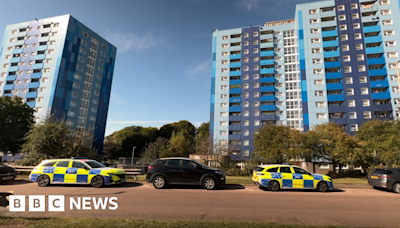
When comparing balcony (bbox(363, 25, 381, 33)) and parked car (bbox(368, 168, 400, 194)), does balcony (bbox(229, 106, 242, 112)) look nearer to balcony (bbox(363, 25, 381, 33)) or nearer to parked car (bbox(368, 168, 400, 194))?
balcony (bbox(363, 25, 381, 33))

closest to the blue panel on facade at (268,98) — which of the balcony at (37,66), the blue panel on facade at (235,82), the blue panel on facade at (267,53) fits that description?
the blue panel on facade at (235,82)

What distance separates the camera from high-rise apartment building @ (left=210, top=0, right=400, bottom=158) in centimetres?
5047

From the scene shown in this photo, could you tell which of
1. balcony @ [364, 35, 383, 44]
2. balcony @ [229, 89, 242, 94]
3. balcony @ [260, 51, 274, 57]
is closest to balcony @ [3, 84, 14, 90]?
balcony @ [229, 89, 242, 94]

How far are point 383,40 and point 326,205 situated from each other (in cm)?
6324

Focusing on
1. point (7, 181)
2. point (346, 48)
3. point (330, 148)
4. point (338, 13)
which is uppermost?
point (338, 13)

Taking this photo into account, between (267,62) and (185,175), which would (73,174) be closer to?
(185,175)

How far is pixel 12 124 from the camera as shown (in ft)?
115

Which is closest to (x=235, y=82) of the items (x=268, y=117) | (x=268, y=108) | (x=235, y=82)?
(x=235, y=82)

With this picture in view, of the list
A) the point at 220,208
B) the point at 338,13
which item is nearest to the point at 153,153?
the point at 220,208

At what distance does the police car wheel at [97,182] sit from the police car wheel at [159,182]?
302cm

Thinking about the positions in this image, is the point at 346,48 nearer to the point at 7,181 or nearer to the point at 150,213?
the point at 150,213

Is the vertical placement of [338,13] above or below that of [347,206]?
above

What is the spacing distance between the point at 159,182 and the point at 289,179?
756 centimetres

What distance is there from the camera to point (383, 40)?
5184cm
